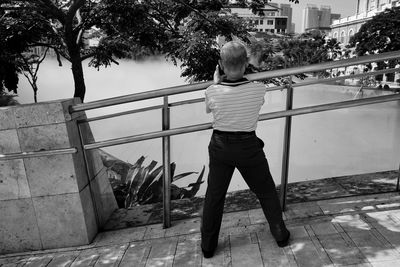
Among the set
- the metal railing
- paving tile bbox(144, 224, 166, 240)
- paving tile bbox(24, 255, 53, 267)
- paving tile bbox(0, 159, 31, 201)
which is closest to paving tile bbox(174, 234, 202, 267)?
paving tile bbox(144, 224, 166, 240)

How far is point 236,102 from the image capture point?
2.50m

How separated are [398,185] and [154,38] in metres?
5.12

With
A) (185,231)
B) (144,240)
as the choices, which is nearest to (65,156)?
(144,240)

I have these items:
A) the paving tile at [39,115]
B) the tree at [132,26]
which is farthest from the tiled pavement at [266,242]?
the tree at [132,26]

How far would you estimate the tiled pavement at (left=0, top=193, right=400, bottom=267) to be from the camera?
8.67ft

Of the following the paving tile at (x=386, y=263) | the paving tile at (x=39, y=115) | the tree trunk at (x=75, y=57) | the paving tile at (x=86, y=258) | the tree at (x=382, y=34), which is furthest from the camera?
the tree at (x=382, y=34)

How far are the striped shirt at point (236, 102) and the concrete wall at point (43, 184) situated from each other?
1406 mm

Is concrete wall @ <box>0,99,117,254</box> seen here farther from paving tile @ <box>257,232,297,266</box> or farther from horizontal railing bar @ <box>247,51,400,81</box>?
horizontal railing bar @ <box>247,51,400,81</box>

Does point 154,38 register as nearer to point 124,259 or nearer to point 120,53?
point 120,53

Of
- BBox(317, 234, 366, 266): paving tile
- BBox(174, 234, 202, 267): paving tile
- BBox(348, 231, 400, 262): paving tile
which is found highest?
BBox(348, 231, 400, 262): paving tile

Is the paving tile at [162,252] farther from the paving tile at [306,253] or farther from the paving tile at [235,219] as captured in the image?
the paving tile at [306,253]

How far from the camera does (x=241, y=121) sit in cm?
252

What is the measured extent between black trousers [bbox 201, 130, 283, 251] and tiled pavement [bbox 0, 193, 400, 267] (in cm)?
24

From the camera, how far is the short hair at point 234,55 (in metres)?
2.41
